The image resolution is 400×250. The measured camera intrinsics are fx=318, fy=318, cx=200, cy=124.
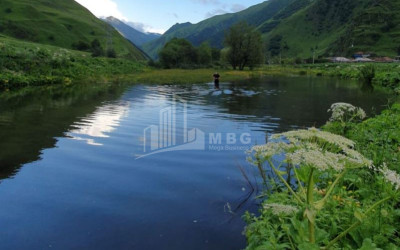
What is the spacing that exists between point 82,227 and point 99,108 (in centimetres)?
1815

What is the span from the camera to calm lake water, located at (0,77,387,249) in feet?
22.8

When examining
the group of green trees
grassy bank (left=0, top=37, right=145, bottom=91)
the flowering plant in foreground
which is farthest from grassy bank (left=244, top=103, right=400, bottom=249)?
the group of green trees

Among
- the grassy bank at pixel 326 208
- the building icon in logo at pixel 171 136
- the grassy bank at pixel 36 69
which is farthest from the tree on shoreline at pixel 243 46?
the grassy bank at pixel 326 208

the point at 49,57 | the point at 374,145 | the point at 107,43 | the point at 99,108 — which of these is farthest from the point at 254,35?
the point at 374,145

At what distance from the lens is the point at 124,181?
9984 millimetres

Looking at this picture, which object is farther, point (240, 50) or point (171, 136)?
point (240, 50)

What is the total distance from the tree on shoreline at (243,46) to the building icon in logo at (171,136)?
98.8m

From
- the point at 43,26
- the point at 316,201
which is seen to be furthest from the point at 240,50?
the point at 316,201

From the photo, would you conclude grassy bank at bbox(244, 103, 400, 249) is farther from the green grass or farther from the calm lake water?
the calm lake water

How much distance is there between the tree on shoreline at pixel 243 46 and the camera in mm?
115312

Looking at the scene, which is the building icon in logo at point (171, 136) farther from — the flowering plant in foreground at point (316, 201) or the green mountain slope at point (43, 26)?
the green mountain slope at point (43, 26)

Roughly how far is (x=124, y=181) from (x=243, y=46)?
111 m

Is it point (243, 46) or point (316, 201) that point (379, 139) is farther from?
point (243, 46)

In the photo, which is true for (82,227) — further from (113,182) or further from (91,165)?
(91,165)
